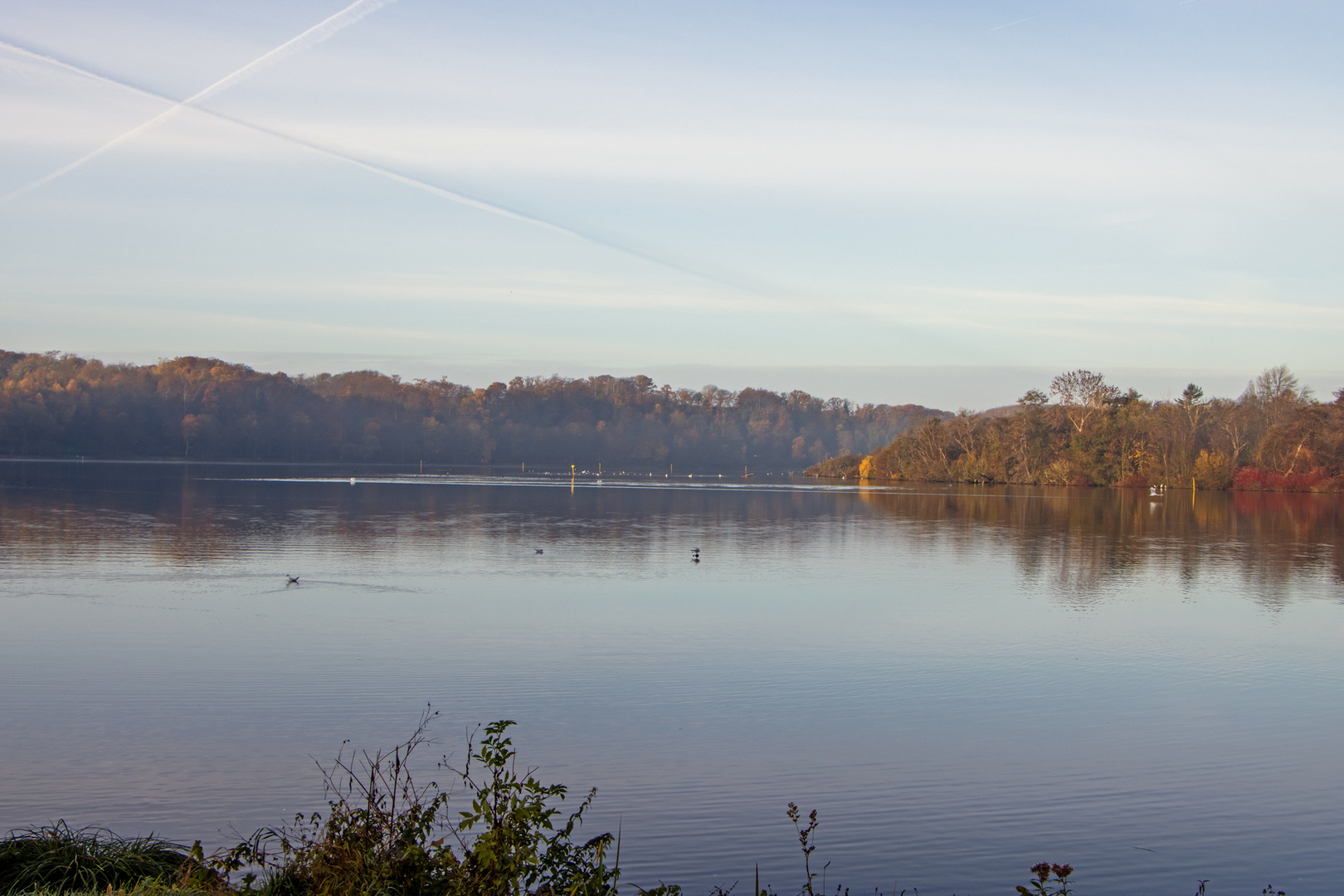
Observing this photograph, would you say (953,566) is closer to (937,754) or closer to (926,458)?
(937,754)

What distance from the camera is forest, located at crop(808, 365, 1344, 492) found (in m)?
66.8

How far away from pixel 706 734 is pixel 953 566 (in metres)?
13.2

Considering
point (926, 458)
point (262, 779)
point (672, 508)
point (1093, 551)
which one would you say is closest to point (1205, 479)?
point (926, 458)

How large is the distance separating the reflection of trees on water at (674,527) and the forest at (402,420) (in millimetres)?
46866

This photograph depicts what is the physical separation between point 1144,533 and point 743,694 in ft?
77.7

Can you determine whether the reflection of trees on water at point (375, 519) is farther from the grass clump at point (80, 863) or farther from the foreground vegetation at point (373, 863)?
the foreground vegetation at point (373, 863)

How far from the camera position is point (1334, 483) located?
212 feet

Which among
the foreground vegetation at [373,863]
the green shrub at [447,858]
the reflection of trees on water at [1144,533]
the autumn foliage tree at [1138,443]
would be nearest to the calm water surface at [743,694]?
the reflection of trees on water at [1144,533]

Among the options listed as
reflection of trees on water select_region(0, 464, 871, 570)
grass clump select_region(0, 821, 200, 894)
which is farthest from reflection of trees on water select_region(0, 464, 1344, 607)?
grass clump select_region(0, 821, 200, 894)

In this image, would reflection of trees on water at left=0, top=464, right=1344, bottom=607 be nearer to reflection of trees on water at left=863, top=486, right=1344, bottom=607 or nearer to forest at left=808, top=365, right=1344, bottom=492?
reflection of trees on water at left=863, top=486, right=1344, bottom=607

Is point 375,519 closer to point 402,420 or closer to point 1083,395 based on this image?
point 1083,395

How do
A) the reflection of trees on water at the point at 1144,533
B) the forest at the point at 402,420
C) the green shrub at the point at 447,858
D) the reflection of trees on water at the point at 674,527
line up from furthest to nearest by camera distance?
the forest at the point at 402,420, the reflection of trees on water at the point at 674,527, the reflection of trees on water at the point at 1144,533, the green shrub at the point at 447,858

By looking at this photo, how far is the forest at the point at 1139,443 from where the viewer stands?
219 feet

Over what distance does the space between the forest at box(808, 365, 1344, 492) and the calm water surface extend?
51328 mm
